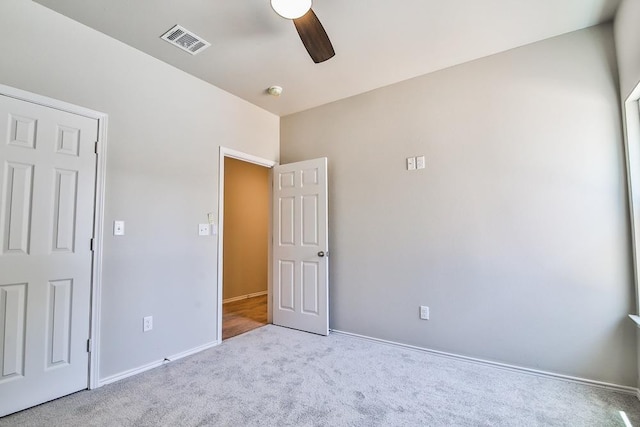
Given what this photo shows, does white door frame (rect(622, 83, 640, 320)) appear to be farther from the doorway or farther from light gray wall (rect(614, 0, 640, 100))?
the doorway

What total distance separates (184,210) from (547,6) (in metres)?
3.30

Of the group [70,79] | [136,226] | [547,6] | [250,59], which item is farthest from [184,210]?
[547,6]

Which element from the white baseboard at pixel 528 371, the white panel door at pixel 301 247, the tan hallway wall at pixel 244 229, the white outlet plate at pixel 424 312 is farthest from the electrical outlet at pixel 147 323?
the white outlet plate at pixel 424 312

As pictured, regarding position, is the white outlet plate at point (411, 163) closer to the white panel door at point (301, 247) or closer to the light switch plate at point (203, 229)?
the white panel door at point (301, 247)

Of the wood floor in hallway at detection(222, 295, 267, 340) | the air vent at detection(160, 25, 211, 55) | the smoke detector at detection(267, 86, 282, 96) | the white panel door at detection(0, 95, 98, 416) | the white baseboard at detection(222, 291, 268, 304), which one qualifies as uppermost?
the air vent at detection(160, 25, 211, 55)

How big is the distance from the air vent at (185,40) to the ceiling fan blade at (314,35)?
1043mm

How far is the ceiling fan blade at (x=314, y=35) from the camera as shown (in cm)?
173

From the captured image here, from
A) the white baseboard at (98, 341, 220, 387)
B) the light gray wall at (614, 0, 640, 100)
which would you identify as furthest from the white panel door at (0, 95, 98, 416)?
the light gray wall at (614, 0, 640, 100)

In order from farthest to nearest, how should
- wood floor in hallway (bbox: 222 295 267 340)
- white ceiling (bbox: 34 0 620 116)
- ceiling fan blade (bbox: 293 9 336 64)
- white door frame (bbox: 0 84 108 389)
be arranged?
wood floor in hallway (bbox: 222 295 267 340)
white door frame (bbox: 0 84 108 389)
white ceiling (bbox: 34 0 620 116)
ceiling fan blade (bbox: 293 9 336 64)

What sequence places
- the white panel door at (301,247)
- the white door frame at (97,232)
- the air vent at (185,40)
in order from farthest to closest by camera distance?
the white panel door at (301,247)
the air vent at (185,40)
the white door frame at (97,232)

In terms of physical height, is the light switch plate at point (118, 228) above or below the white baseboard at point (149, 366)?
above

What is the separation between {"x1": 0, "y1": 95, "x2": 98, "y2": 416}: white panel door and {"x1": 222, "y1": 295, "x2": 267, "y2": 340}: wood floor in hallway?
4.74 feet

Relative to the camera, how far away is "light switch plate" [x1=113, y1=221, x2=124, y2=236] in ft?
7.54

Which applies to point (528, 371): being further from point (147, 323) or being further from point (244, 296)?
point (244, 296)
